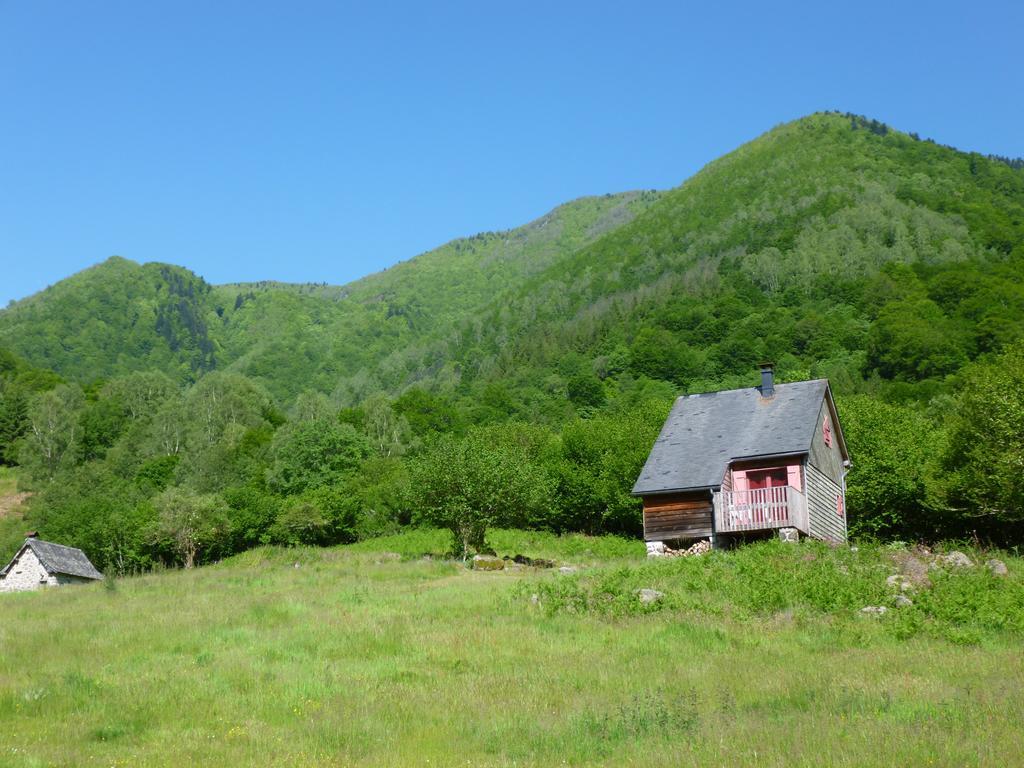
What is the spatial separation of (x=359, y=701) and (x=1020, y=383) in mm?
35111

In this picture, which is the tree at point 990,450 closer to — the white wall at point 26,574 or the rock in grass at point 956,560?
the rock in grass at point 956,560

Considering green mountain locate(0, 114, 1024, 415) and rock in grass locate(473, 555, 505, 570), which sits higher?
green mountain locate(0, 114, 1024, 415)

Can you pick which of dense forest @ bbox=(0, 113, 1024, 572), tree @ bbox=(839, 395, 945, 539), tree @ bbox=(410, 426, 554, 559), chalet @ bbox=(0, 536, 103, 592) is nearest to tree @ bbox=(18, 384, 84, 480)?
dense forest @ bbox=(0, 113, 1024, 572)

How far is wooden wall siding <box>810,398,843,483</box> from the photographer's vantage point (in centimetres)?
4059

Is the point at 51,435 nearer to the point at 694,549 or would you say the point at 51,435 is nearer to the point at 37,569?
the point at 37,569

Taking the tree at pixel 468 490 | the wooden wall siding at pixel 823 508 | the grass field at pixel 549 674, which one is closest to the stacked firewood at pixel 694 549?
the wooden wall siding at pixel 823 508

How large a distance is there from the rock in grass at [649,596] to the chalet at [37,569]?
148 ft

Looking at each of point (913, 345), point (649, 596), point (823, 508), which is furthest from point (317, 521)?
point (913, 345)

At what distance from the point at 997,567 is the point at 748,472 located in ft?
47.2

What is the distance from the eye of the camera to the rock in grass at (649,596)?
2309 centimetres

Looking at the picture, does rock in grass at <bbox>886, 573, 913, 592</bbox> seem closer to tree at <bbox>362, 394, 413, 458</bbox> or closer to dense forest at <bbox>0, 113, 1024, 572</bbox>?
dense forest at <bbox>0, 113, 1024, 572</bbox>

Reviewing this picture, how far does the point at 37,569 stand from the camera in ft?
188

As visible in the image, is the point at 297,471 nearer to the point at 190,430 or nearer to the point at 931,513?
the point at 190,430

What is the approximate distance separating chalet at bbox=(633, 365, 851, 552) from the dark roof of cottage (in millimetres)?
37534
